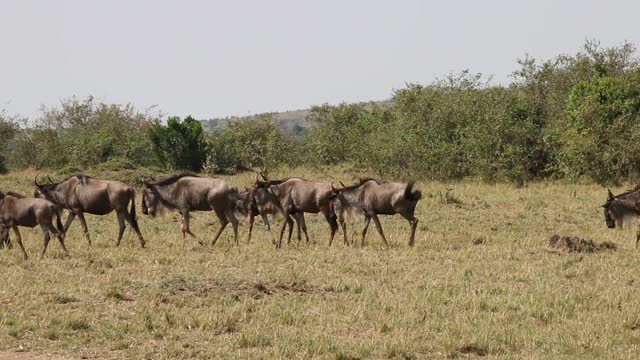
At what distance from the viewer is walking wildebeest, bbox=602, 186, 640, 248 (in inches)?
720

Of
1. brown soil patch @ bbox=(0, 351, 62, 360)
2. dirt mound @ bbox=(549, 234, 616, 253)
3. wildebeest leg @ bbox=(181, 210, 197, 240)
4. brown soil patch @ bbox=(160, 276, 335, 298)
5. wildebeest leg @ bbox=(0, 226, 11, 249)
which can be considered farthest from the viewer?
wildebeest leg @ bbox=(181, 210, 197, 240)

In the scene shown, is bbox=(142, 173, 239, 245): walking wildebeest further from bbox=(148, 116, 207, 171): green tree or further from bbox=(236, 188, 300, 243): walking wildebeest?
bbox=(148, 116, 207, 171): green tree

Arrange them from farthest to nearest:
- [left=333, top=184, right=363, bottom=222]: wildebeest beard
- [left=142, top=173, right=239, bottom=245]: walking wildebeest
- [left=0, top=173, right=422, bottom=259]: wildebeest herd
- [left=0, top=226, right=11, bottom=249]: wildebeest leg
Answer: [left=142, top=173, right=239, bottom=245]: walking wildebeest
[left=333, top=184, right=363, bottom=222]: wildebeest beard
[left=0, top=173, right=422, bottom=259]: wildebeest herd
[left=0, top=226, right=11, bottom=249]: wildebeest leg

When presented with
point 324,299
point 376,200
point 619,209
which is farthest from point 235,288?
point 619,209

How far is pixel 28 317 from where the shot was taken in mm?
10266

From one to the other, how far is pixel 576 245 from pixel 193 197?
8139 millimetres

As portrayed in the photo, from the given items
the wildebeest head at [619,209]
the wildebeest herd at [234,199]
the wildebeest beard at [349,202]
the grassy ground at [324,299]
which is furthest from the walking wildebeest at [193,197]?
the wildebeest head at [619,209]

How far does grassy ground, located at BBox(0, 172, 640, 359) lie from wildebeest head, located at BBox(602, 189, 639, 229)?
0.35 m

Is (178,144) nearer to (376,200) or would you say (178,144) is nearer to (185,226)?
(185,226)

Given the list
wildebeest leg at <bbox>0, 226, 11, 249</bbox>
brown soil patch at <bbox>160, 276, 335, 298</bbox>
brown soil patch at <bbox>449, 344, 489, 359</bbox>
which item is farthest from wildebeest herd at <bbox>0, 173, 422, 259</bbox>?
brown soil patch at <bbox>449, 344, 489, 359</bbox>

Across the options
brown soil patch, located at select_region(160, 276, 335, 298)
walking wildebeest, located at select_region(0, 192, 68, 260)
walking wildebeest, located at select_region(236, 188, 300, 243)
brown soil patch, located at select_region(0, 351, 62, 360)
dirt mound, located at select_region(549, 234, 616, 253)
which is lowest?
dirt mound, located at select_region(549, 234, 616, 253)

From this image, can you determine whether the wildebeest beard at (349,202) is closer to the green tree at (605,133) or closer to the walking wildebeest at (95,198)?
the walking wildebeest at (95,198)

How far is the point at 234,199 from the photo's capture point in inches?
715

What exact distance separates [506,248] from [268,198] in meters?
5.50
